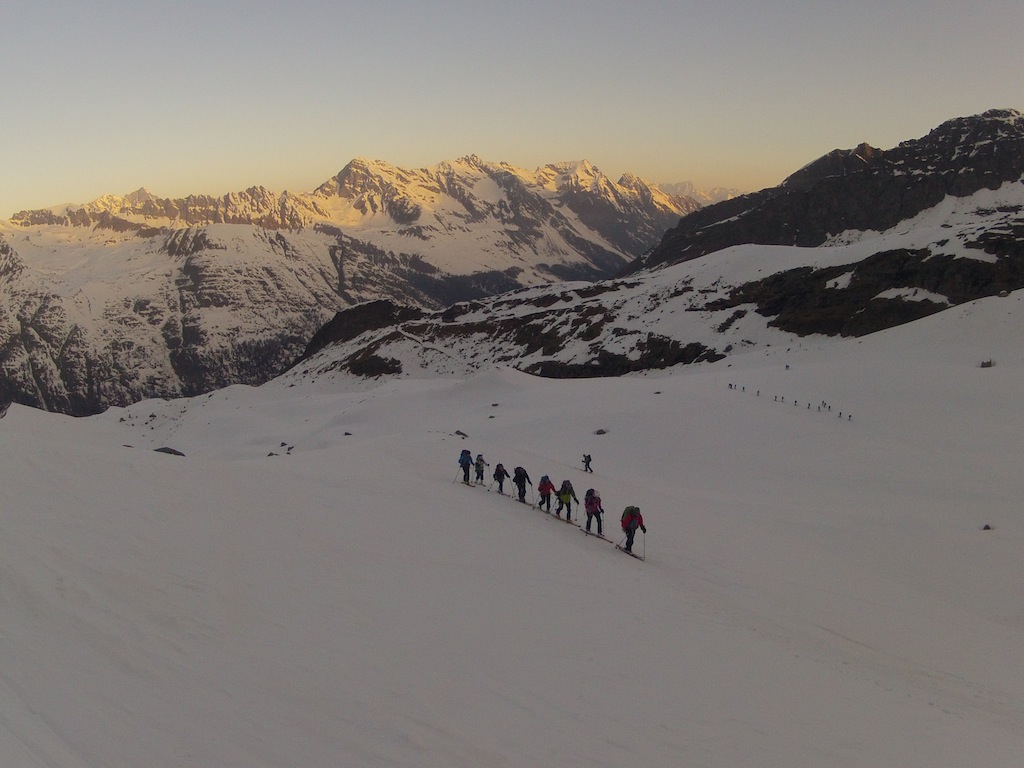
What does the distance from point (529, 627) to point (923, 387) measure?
3076 cm

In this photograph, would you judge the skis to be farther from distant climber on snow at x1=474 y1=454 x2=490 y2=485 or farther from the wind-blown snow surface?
distant climber on snow at x1=474 y1=454 x2=490 y2=485

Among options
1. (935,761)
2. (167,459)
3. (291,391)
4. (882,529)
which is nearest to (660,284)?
(291,391)

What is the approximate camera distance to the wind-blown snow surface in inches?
295

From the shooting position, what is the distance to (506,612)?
38.1ft

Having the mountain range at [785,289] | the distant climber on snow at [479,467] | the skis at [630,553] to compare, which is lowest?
the skis at [630,553]

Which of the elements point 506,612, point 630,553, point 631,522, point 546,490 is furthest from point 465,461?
point 506,612

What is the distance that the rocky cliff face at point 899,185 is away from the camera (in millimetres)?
143625

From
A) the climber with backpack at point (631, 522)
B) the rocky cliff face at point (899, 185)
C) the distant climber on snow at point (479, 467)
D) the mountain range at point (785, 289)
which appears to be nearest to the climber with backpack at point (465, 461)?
the distant climber on snow at point (479, 467)

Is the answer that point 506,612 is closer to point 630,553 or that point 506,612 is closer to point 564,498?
point 630,553

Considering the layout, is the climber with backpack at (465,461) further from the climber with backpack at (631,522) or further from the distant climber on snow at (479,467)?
the climber with backpack at (631,522)

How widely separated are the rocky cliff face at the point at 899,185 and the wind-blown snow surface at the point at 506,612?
13905 centimetres

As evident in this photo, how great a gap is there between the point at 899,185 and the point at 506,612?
169m

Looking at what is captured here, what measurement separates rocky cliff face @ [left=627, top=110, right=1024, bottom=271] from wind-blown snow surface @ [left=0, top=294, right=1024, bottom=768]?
139m

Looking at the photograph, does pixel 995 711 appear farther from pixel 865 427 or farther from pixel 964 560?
pixel 865 427
